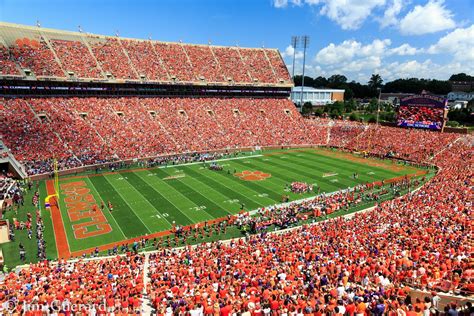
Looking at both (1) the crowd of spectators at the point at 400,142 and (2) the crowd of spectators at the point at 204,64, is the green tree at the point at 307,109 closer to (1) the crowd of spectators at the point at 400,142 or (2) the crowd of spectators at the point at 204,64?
(2) the crowd of spectators at the point at 204,64

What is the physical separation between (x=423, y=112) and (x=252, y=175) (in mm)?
29262

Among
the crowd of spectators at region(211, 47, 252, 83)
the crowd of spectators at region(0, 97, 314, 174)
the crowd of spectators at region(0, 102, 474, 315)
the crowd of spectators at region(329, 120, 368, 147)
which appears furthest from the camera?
the crowd of spectators at region(211, 47, 252, 83)

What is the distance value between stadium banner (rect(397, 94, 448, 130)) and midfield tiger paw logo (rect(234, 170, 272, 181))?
1063 inches

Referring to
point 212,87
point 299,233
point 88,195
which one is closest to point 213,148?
point 212,87

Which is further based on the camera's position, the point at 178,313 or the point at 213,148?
the point at 213,148

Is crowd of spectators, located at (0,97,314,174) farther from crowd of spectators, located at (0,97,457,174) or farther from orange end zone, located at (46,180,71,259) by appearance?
orange end zone, located at (46,180,71,259)

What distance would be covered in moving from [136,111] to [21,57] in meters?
15.8

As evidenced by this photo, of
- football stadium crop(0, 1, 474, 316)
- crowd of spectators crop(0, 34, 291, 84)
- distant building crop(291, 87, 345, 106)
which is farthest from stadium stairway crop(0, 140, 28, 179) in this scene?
distant building crop(291, 87, 345, 106)

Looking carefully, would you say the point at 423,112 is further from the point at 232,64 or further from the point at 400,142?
the point at 232,64

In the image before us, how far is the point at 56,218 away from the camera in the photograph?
82.4 feet

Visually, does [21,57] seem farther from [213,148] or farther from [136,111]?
[213,148]

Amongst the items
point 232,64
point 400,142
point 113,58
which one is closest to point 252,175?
point 400,142

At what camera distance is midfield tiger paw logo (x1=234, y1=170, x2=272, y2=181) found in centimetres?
3588

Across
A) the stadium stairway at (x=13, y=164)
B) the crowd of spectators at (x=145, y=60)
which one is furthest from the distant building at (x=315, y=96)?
the stadium stairway at (x=13, y=164)
